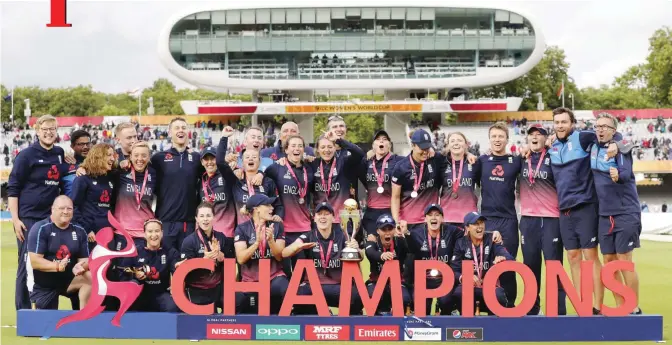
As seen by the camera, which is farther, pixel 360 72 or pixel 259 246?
pixel 360 72

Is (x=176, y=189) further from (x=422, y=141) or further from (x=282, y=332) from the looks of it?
(x=422, y=141)

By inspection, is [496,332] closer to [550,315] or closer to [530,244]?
[550,315]

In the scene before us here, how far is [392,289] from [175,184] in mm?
2559

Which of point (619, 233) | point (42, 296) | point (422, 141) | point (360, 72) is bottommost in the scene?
point (42, 296)

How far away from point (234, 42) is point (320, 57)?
550 cm

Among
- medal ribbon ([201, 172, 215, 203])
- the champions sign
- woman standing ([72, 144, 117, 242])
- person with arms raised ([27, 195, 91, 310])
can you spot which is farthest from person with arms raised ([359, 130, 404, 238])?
person with arms raised ([27, 195, 91, 310])

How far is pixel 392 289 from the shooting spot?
8406 mm

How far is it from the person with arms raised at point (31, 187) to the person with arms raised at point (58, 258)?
0.45 m

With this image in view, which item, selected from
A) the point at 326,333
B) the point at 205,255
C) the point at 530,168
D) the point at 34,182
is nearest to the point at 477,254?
the point at 530,168

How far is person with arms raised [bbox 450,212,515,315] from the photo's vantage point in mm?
8672

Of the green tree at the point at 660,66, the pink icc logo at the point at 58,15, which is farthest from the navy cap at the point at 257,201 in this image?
the green tree at the point at 660,66

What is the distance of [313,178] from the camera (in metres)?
9.48

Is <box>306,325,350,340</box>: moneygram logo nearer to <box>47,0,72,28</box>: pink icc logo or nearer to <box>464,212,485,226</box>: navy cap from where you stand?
<box>464,212,485,226</box>: navy cap

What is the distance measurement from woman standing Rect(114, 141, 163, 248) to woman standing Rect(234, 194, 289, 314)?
1146mm
